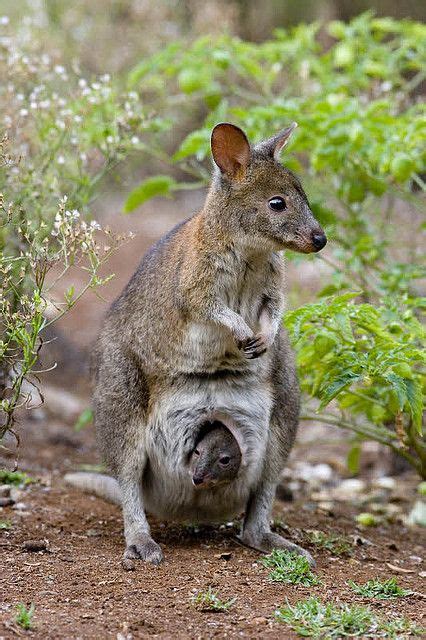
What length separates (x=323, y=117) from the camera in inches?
219

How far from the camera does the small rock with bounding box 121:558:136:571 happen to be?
14.6 ft

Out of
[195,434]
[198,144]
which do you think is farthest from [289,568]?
[198,144]

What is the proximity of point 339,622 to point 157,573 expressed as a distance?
37.6 inches

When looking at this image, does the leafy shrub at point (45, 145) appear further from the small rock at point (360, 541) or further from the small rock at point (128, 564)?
the small rock at point (360, 541)

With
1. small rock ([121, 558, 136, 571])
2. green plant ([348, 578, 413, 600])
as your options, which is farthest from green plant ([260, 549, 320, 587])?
small rock ([121, 558, 136, 571])

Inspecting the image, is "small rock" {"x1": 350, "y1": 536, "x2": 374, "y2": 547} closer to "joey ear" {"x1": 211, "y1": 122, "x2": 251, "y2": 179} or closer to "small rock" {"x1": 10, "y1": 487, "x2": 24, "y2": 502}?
"small rock" {"x1": 10, "y1": 487, "x2": 24, "y2": 502}

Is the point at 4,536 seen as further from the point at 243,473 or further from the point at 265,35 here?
the point at 265,35

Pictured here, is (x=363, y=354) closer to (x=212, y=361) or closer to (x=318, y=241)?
(x=318, y=241)

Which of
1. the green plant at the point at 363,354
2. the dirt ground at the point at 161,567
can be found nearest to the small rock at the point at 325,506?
the dirt ground at the point at 161,567

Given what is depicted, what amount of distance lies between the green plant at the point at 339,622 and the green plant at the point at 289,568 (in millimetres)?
402

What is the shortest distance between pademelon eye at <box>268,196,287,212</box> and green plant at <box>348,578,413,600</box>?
1.73 meters

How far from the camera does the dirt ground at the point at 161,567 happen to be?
380cm

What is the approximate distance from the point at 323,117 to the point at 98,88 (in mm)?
1285

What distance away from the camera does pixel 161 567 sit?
4.53 metres
